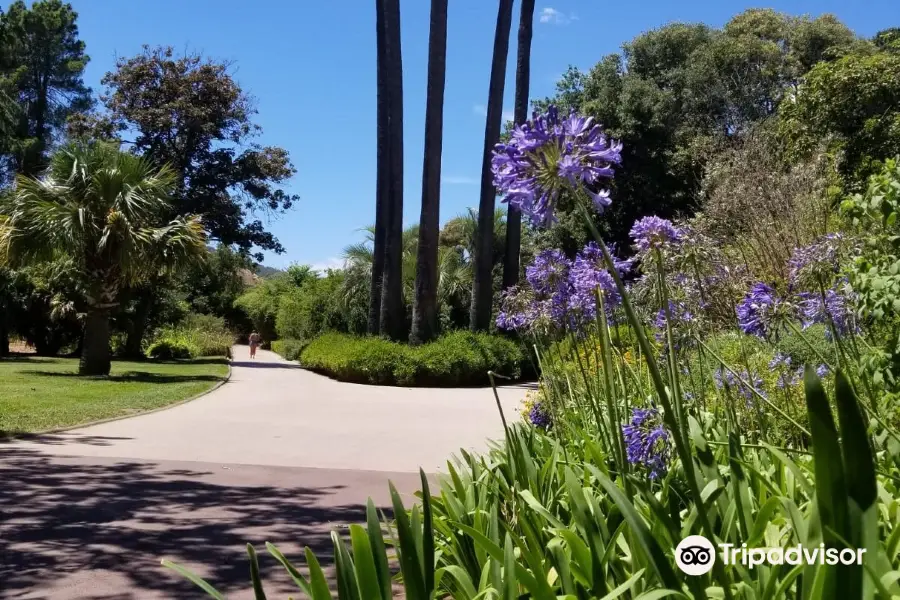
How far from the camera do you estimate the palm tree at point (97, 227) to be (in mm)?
17516

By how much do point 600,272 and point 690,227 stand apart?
417 mm

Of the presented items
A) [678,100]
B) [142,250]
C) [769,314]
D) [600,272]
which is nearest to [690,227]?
[600,272]

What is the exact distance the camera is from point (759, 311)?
11.9 ft

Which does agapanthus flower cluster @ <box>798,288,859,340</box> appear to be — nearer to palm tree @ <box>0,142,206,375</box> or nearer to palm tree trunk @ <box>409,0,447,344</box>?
palm tree trunk @ <box>409,0,447,344</box>

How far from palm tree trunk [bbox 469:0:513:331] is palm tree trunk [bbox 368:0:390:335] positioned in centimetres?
274

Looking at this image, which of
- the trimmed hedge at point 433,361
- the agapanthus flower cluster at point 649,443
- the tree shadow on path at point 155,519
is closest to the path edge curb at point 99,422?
the tree shadow on path at point 155,519

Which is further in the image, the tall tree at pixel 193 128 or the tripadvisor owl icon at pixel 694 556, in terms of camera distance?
the tall tree at pixel 193 128

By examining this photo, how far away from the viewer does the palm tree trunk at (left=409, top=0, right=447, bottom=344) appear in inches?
690

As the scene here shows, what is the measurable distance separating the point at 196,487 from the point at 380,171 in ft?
49.2

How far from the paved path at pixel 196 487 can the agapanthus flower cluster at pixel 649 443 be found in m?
2.03

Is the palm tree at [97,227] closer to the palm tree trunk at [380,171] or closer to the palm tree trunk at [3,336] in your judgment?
the palm tree trunk at [380,171]

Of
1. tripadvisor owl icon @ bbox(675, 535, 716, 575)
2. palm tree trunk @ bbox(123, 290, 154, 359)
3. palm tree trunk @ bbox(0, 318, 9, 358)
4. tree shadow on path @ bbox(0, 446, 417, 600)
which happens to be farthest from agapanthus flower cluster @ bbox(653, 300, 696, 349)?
palm tree trunk @ bbox(0, 318, 9, 358)

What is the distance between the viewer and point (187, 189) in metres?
28.6

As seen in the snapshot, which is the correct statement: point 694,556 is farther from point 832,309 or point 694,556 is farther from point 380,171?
point 380,171
